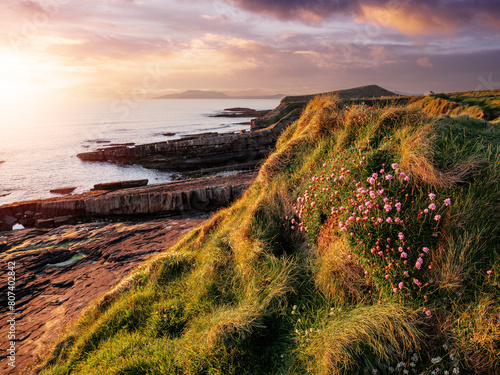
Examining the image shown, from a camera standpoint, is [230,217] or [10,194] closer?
[230,217]

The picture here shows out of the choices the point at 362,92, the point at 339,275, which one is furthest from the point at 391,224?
the point at 362,92

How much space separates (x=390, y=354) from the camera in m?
3.18

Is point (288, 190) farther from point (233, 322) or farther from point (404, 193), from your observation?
point (233, 322)

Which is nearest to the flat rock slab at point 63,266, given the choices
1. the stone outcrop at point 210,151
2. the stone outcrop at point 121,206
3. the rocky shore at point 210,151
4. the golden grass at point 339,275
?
the stone outcrop at point 121,206

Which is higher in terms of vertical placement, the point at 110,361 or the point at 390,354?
the point at 390,354

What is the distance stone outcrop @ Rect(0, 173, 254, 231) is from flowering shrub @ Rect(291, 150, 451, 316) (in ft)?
27.3

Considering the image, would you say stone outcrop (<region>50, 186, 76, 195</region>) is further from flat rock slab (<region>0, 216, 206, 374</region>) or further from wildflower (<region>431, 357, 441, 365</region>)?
wildflower (<region>431, 357, 441, 365</region>)

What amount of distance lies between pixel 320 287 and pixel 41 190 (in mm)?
26574

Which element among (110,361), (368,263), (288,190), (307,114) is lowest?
(110,361)

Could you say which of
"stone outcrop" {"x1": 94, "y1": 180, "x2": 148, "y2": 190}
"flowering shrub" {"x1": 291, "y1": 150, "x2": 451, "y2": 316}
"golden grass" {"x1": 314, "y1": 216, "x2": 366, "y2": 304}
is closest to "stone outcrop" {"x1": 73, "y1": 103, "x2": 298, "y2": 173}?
"stone outcrop" {"x1": 94, "y1": 180, "x2": 148, "y2": 190}

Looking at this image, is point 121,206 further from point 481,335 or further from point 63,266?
point 481,335

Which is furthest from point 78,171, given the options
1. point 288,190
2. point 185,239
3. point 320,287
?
point 320,287

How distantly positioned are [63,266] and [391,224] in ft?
28.7

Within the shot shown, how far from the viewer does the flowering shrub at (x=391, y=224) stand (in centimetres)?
353
